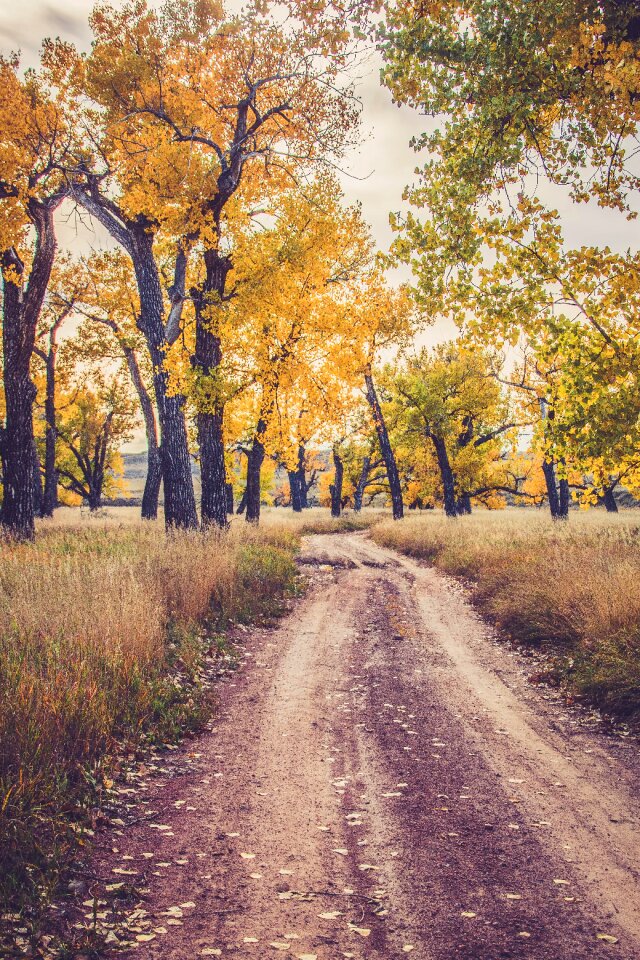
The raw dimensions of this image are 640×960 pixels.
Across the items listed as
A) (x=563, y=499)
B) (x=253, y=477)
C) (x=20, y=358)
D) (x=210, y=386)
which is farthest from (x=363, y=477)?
(x=20, y=358)

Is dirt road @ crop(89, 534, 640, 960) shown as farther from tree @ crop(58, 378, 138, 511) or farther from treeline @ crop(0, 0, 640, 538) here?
tree @ crop(58, 378, 138, 511)

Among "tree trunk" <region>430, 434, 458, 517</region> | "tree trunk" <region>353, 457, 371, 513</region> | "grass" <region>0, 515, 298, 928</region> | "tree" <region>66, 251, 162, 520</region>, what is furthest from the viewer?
"tree trunk" <region>353, 457, 371, 513</region>

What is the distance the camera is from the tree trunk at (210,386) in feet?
46.3

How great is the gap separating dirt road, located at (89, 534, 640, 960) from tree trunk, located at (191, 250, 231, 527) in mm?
8191

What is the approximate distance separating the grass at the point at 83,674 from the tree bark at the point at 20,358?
8.83ft

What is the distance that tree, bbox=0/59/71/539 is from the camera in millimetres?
11516

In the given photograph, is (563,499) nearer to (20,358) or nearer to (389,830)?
(20,358)

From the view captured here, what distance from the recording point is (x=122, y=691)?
18.6 feet

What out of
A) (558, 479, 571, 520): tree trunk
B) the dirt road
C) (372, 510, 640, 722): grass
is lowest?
the dirt road

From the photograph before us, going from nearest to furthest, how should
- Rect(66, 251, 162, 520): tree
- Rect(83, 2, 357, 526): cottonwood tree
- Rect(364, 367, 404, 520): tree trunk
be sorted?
Rect(83, 2, 357, 526): cottonwood tree → Rect(66, 251, 162, 520): tree → Rect(364, 367, 404, 520): tree trunk

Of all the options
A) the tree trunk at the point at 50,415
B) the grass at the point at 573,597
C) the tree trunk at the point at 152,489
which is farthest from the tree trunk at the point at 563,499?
the tree trunk at the point at 50,415

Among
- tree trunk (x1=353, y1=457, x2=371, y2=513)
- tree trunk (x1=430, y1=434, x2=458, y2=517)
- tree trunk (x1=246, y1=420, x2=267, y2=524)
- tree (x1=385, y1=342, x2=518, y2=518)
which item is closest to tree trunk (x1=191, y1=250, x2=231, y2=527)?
tree trunk (x1=246, y1=420, x2=267, y2=524)

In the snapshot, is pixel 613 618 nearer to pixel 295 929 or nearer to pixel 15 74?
pixel 295 929

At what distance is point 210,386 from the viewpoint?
14141 millimetres
